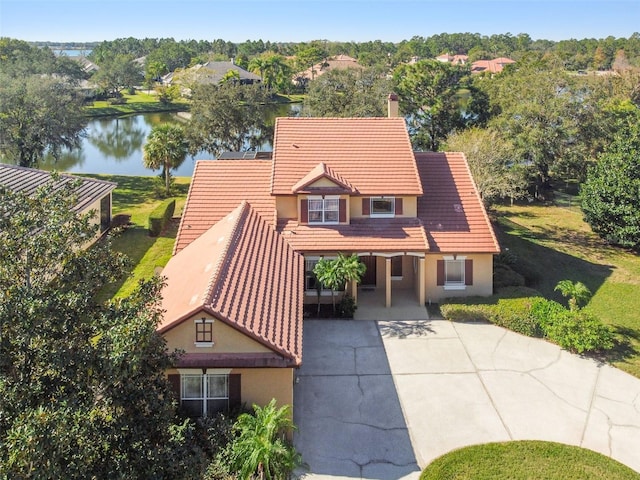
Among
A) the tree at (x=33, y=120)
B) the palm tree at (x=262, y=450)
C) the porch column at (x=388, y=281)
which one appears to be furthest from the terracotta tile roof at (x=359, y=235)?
the tree at (x=33, y=120)

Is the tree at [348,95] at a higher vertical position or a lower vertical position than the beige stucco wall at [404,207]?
higher

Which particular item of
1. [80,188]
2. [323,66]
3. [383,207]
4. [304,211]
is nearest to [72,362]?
[304,211]

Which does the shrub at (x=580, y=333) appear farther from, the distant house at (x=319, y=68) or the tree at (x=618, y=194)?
the distant house at (x=319, y=68)

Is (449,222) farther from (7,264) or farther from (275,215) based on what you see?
(7,264)

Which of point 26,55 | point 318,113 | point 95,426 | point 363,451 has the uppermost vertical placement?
point 26,55

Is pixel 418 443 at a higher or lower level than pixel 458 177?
lower

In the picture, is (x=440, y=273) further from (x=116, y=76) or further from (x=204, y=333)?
(x=116, y=76)

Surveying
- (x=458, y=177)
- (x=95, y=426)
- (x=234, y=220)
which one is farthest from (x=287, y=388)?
(x=458, y=177)
